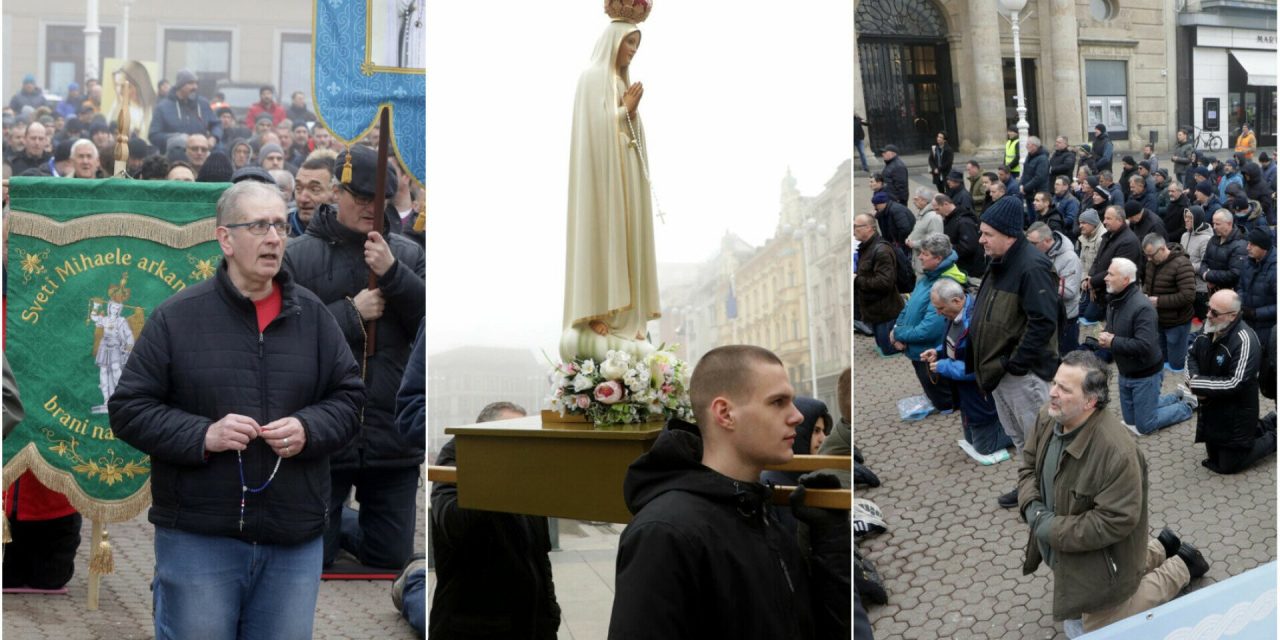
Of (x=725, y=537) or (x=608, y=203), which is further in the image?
(x=608, y=203)

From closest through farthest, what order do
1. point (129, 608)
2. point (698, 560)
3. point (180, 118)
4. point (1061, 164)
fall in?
1. point (698, 560)
2. point (129, 608)
3. point (1061, 164)
4. point (180, 118)

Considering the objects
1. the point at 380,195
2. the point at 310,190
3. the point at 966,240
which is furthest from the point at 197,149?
the point at 966,240

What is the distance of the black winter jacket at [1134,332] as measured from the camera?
4.15 metres

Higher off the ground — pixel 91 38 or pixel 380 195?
pixel 91 38

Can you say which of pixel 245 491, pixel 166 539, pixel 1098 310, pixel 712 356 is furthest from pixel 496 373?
pixel 1098 310

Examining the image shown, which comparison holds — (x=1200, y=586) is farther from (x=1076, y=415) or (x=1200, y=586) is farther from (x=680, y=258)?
(x=680, y=258)

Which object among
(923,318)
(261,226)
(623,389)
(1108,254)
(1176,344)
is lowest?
(1176,344)

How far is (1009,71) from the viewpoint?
4148 mm

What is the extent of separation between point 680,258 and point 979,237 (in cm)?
135

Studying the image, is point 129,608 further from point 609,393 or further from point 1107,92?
point 1107,92

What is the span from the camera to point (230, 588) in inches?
123

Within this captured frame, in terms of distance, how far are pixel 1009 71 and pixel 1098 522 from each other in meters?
1.49

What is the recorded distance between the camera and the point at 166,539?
10.3 ft

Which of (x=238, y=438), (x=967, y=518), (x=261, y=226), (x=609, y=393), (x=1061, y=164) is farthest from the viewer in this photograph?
(x=1061, y=164)
